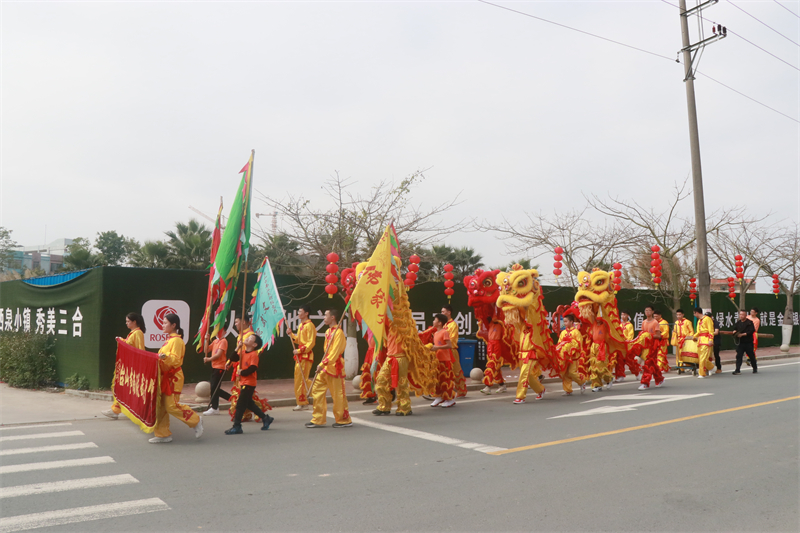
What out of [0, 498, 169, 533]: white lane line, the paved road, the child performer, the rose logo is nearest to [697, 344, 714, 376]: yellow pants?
the paved road

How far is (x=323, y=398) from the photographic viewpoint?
8.11 metres

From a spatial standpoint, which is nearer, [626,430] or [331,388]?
[626,430]

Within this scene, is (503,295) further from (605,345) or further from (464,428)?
(464,428)

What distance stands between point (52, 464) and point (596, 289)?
9708mm

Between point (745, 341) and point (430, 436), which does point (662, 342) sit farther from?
point (430, 436)

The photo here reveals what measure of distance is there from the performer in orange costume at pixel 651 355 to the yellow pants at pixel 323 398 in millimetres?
7055

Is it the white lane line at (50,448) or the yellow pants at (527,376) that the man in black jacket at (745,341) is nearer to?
the yellow pants at (527,376)

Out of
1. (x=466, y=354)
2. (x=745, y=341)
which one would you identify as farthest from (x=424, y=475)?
(x=745, y=341)

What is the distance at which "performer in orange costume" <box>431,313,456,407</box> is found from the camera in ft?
32.6

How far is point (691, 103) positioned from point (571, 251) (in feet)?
19.7

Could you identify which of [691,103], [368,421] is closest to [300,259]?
[368,421]

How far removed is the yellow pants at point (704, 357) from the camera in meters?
14.3

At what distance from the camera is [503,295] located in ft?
35.6

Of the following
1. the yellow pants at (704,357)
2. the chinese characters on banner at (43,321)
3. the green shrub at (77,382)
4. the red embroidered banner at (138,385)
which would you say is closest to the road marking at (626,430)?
the red embroidered banner at (138,385)
